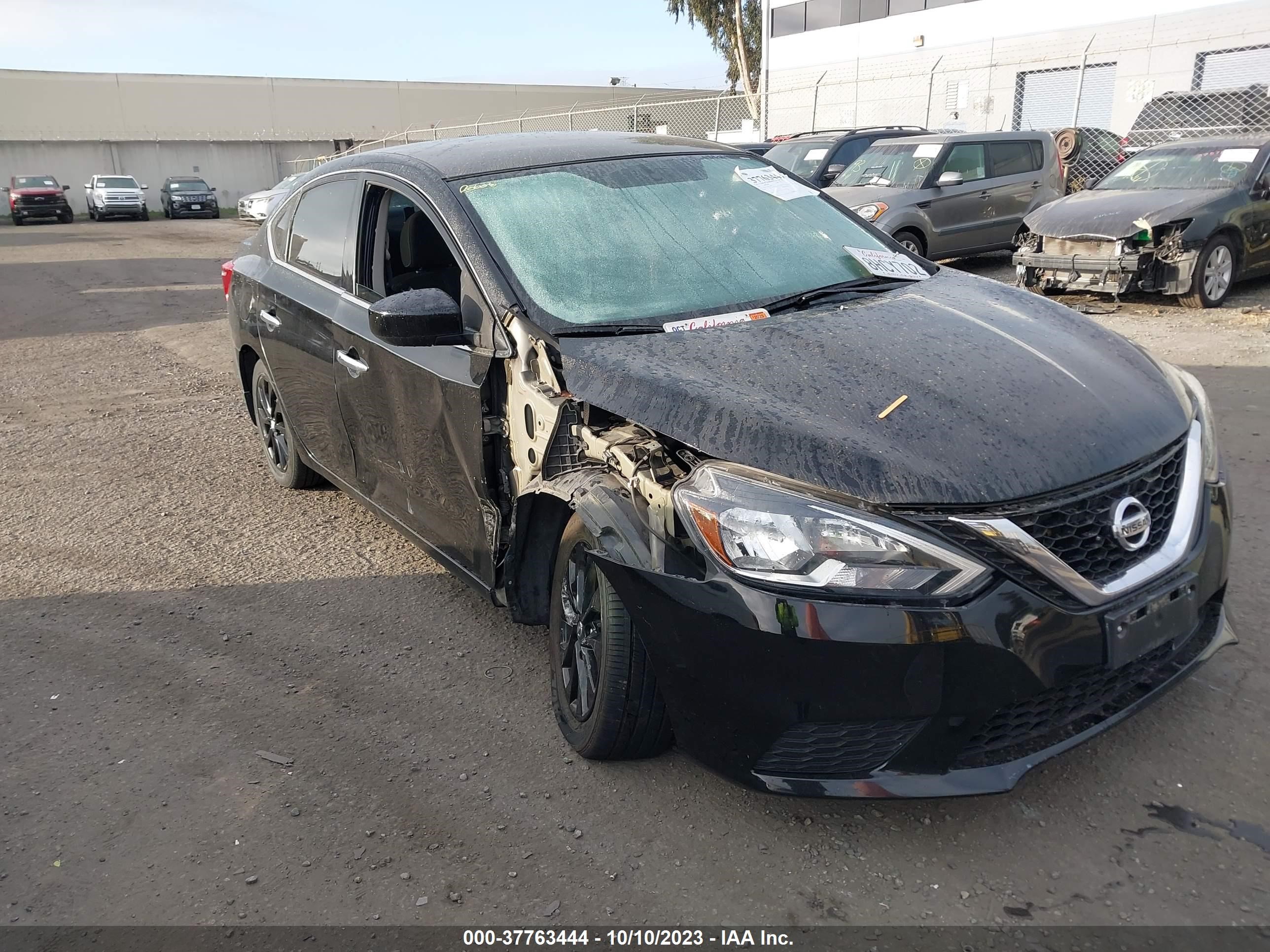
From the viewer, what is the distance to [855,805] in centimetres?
271

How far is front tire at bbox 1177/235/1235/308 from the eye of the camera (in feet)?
28.9

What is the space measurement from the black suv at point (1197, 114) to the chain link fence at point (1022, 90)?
29mm

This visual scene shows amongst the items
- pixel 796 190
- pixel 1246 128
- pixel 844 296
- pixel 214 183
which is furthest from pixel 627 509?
pixel 214 183

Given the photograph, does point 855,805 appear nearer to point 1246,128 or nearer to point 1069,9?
point 1246,128

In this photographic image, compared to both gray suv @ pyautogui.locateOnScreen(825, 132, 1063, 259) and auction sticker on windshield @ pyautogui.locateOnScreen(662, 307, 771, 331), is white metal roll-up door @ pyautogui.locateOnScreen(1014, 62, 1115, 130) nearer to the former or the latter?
gray suv @ pyautogui.locateOnScreen(825, 132, 1063, 259)

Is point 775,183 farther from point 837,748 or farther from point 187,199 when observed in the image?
point 187,199

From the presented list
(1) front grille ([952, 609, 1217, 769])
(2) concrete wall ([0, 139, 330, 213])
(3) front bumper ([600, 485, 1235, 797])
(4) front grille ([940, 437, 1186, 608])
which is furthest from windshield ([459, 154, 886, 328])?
(2) concrete wall ([0, 139, 330, 213])

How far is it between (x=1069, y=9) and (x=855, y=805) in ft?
94.4

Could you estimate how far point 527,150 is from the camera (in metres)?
3.79

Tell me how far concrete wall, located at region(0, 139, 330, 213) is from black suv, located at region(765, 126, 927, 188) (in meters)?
41.1

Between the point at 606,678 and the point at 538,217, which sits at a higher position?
the point at 538,217

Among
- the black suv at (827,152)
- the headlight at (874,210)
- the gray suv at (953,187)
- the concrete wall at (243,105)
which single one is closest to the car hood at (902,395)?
the headlight at (874,210)

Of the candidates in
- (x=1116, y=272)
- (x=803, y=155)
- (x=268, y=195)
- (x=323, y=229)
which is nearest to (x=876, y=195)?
(x=803, y=155)

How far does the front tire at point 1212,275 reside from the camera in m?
8.81
